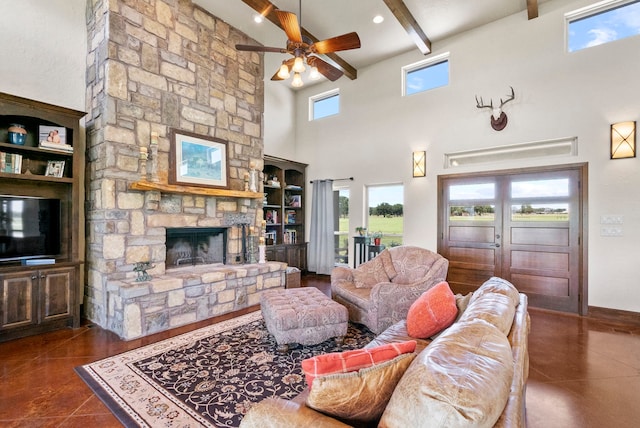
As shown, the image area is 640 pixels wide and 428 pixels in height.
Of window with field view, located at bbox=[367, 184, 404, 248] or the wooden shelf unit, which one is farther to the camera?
window with field view, located at bbox=[367, 184, 404, 248]

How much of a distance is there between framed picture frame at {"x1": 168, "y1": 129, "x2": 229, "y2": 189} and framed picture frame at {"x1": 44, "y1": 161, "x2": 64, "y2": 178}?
43.9 inches

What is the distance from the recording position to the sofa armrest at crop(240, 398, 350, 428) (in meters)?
0.96

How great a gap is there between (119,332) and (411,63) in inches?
236

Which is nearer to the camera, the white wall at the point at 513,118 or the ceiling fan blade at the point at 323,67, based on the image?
the ceiling fan blade at the point at 323,67

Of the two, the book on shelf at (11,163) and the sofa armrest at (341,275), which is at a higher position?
the book on shelf at (11,163)

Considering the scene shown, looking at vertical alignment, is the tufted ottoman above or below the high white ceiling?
below

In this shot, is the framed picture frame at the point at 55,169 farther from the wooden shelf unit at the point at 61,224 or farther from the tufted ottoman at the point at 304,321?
the tufted ottoman at the point at 304,321

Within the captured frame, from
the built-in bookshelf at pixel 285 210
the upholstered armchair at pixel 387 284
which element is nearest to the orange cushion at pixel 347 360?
the upholstered armchair at pixel 387 284

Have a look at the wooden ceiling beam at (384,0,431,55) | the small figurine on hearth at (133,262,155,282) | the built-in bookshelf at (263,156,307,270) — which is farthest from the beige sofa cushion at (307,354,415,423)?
the built-in bookshelf at (263,156,307,270)

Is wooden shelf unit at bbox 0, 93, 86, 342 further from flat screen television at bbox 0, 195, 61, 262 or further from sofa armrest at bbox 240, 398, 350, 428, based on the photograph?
sofa armrest at bbox 240, 398, 350, 428

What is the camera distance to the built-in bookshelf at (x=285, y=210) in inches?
247

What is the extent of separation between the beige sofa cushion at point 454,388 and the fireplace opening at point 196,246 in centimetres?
389

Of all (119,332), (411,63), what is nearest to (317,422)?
(119,332)

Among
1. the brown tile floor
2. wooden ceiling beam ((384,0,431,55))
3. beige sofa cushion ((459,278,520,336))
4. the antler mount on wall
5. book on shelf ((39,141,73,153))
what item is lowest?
the brown tile floor
